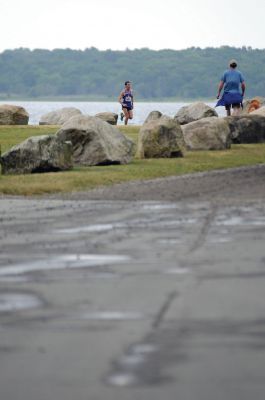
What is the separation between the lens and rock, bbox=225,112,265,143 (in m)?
29.4

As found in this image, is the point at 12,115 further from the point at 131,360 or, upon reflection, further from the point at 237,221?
the point at 131,360

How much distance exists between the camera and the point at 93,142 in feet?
70.9

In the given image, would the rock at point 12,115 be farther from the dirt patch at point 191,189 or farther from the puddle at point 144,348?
the puddle at point 144,348

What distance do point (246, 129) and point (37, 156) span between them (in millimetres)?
10790

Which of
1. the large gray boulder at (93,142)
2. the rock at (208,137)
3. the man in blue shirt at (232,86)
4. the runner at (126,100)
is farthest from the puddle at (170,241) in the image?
the runner at (126,100)

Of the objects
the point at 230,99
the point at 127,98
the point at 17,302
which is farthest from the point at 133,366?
the point at 127,98

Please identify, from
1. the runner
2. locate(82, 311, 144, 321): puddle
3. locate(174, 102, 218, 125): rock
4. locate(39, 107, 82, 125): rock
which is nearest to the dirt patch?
locate(82, 311, 144, 321): puddle

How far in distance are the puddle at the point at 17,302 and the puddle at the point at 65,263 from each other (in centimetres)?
96

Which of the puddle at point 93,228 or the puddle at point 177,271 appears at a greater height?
the puddle at point 177,271

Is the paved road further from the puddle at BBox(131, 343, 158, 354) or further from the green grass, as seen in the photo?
the green grass

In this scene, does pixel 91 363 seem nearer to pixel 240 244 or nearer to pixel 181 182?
pixel 240 244

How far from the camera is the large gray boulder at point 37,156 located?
1966 centimetres

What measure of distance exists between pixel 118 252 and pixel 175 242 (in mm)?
847

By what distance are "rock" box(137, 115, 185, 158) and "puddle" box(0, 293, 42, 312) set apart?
55.4 feet
